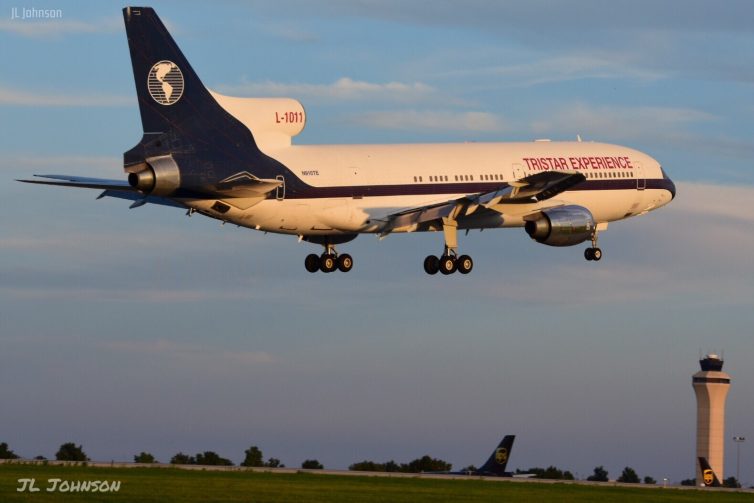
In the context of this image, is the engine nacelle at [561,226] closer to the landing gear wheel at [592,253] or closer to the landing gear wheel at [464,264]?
the landing gear wheel at [464,264]

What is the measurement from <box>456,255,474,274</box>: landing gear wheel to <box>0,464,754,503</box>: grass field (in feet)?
32.2

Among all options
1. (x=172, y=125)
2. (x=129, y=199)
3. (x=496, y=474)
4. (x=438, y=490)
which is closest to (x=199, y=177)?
(x=172, y=125)

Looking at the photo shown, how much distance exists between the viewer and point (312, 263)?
7412 centimetres

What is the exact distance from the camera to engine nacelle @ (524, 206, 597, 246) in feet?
236

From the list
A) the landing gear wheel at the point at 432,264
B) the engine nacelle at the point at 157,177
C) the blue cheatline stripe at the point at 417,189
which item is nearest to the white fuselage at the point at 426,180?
the blue cheatline stripe at the point at 417,189

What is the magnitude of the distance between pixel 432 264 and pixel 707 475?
73.1 m

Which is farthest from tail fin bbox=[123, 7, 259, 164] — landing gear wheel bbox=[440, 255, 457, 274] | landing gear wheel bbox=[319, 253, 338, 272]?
landing gear wheel bbox=[440, 255, 457, 274]

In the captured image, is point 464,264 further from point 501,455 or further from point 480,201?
point 501,455

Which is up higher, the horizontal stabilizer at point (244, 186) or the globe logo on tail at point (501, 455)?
the horizontal stabilizer at point (244, 186)

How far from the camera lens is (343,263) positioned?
243ft

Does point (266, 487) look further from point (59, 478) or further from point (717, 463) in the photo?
point (717, 463)

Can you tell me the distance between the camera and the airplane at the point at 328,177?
65875 mm

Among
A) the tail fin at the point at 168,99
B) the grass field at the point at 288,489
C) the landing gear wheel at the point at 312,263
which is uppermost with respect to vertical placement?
the tail fin at the point at 168,99

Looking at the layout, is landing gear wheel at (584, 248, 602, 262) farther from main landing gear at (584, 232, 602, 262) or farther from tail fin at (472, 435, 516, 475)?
tail fin at (472, 435, 516, 475)
